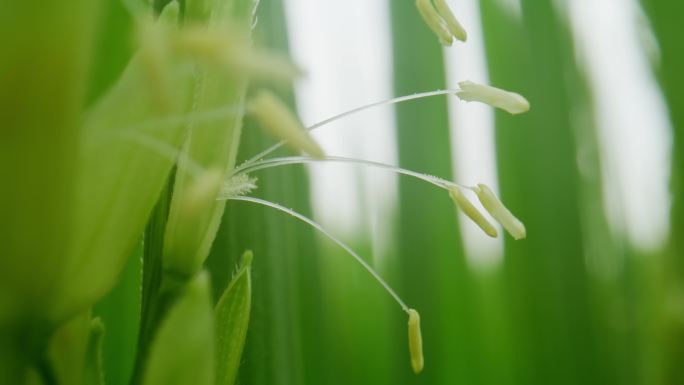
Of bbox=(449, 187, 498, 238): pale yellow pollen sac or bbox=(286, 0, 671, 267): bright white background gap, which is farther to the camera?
bbox=(286, 0, 671, 267): bright white background gap

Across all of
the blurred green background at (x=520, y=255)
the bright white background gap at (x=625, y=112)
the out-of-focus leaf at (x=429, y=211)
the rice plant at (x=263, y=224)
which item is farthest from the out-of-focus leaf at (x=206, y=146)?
the bright white background gap at (x=625, y=112)

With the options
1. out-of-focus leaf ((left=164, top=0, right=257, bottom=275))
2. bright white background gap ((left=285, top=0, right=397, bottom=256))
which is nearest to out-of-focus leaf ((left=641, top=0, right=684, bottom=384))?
bright white background gap ((left=285, top=0, right=397, bottom=256))

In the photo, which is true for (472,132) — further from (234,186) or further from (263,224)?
(234,186)

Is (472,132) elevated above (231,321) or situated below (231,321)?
above

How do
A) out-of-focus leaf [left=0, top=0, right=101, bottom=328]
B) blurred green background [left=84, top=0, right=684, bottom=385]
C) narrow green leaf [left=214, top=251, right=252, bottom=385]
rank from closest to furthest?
out-of-focus leaf [left=0, top=0, right=101, bottom=328], narrow green leaf [left=214, top=251, right=252, bottom=385], blurred green background [left=84, top=0, right=684, bottom=385]

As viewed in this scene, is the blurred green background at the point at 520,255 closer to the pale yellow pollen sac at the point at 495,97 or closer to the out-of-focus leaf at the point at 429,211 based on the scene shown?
the out-of-focus leaf at the point at 429,211

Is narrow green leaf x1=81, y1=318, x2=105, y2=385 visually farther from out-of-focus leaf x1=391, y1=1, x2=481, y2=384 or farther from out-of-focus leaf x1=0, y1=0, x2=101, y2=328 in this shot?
out-of-focus leaf x1=391, y1=1, x2=481, y2=384

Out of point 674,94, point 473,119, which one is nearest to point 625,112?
point 674,94
